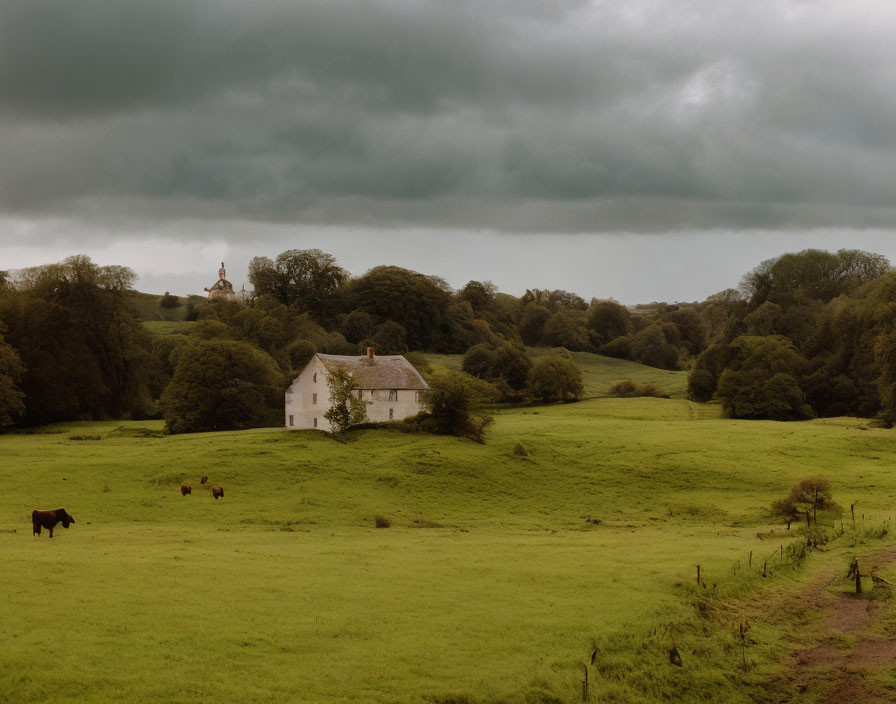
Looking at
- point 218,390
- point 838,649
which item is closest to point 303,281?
point 218,390

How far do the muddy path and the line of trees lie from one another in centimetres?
5004

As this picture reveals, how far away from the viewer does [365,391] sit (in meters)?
74.7

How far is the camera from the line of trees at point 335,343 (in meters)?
82.6

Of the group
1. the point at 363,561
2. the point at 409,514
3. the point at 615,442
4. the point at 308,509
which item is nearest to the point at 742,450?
the point at 615,442

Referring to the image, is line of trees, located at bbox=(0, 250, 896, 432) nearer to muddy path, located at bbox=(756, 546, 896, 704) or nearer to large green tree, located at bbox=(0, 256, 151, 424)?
large green tree, located at bbox=(0, 256, 151, 424)

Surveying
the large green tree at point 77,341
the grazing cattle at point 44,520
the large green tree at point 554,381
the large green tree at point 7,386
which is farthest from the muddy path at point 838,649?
the large green tree at point 77,341

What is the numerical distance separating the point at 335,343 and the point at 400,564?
91749 millimetres

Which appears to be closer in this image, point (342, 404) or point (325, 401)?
point (342, 404)

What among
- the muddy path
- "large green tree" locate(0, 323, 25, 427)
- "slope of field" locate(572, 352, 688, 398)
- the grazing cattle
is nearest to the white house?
"large green tree" locate(0, 323, 25, 427)

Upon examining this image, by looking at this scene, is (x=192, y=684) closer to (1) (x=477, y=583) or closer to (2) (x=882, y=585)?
(1) (x=477, y=583)

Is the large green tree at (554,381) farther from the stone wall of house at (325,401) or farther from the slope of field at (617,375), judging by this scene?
the stone wall of house at (325,401)

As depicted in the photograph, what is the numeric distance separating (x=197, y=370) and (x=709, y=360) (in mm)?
66532

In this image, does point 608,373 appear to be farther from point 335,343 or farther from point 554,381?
point 335,343

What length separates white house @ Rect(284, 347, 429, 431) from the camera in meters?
75.0
